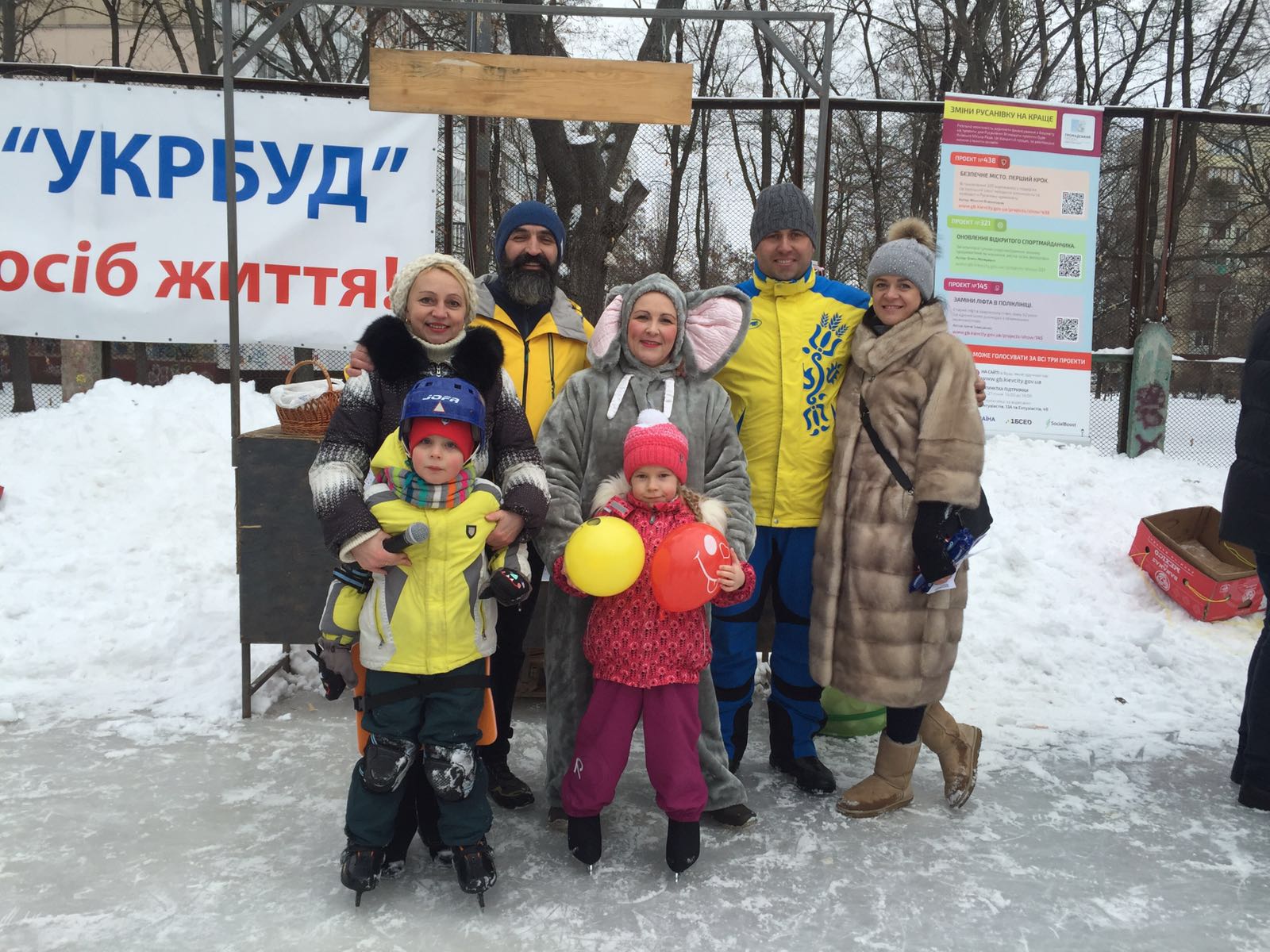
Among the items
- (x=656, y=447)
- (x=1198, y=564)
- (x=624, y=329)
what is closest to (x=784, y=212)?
(x=624, y=329)

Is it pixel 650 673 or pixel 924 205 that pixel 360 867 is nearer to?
pixel 650 673

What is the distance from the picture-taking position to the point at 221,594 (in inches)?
183

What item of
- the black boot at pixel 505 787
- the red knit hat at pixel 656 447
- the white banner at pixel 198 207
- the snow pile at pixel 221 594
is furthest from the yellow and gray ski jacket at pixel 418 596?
the white banner at pixel 198 207

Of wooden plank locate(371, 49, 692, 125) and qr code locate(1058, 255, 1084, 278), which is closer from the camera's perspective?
wooden plank locate(371, 49, 692, 125)

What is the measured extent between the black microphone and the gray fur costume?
0.55 meters

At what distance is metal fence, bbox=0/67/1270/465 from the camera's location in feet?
20.2

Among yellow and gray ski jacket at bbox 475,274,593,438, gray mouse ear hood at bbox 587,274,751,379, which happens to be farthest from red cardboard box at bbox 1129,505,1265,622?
yellow and gray ski jacket at bbox 475,274,593,438

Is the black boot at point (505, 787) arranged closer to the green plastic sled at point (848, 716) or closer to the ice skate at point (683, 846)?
the ice skate at point (683, 846)

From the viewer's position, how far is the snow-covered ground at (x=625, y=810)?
2.41 meters

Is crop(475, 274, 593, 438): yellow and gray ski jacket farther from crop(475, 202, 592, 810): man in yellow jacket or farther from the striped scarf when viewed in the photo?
the striped scarf

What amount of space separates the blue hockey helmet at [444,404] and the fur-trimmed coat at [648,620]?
483mm

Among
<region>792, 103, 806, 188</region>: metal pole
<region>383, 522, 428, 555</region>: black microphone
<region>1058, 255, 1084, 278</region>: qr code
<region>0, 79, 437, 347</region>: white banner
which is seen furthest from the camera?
<region>1058, 255, 1084, 278</region>: qr code

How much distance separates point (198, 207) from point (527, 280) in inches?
144

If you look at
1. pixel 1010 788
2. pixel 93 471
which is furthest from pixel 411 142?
pixel 1010 788
